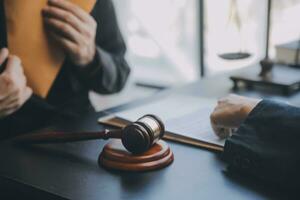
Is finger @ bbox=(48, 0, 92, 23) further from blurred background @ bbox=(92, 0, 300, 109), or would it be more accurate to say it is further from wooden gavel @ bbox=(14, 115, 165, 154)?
blurred background @ bbox=(92, 0, 300, 109)

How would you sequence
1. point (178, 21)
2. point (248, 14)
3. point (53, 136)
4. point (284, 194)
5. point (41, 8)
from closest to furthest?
point (284, 194) < point (53, 136) < point (41, 8) < point (248, 14) < point (178, 21)

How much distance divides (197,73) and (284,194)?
163 centimetres

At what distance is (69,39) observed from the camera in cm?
123

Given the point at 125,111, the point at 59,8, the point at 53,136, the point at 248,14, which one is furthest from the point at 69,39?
the point at 248,14

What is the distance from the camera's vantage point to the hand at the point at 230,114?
93cm

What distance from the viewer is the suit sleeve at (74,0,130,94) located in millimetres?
1387

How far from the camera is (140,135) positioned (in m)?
0.84

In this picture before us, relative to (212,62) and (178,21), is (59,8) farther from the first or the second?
(178,21)

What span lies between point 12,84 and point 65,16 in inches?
7.5

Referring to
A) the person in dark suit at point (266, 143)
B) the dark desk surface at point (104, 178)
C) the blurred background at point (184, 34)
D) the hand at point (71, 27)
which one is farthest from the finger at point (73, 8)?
the blurred background at point (184, 34)

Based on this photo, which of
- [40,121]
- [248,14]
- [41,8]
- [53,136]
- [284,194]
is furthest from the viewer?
[248,14]

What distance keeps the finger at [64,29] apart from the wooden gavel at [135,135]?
318 mm

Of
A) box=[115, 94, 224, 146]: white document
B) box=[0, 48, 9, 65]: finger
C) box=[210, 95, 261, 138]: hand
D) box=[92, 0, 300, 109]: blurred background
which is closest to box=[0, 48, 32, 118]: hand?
box=[0, 48, 9, 65]: finger

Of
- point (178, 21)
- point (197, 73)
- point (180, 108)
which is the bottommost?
point (197, 73)
